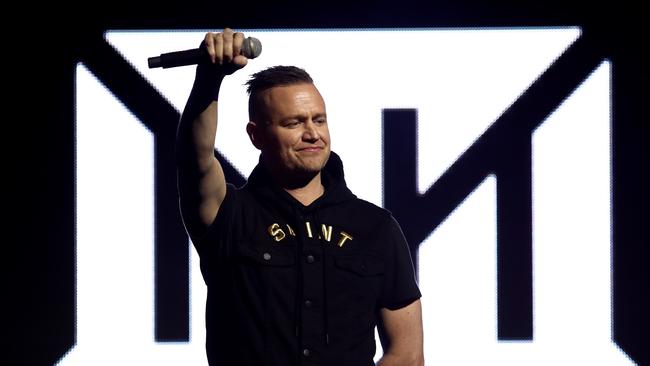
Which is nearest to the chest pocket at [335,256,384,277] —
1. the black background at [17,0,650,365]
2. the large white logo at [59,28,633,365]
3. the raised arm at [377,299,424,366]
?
the raised arm at [377,299,424,366]

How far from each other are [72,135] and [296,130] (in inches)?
64.5

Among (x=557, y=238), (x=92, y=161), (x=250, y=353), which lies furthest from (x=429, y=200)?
(x=250, y=353)

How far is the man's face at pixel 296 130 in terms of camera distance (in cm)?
181

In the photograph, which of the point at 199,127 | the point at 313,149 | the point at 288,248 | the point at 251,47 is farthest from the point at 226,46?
the point at 288,248

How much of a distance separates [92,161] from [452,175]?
1.18 metres

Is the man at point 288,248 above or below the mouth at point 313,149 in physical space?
below

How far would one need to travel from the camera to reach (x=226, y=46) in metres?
1.59

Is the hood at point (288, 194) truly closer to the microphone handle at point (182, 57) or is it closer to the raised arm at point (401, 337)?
the raised arm at point (401, 337)

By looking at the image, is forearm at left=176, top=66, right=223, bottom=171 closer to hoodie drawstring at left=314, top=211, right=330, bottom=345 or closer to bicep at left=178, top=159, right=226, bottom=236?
bicep at left=178, top=159, right=226, bottom=236

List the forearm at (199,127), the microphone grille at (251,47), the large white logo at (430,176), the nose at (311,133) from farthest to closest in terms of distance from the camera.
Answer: the large white logo at (430,176) < the nose at (311,133) < the forearm at (199,127) < the microphone grille at (251,47)

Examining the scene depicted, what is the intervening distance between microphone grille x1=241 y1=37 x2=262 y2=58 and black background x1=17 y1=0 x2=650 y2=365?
1.74 m

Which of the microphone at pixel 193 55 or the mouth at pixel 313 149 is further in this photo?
the mouth at pixel 313 149

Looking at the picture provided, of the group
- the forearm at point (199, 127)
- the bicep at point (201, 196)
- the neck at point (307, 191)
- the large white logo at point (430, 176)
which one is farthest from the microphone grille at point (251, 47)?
the large white logo at point (430, 176)

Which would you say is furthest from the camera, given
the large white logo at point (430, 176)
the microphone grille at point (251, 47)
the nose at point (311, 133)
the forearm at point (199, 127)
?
the large white logo at point (430, 176)
